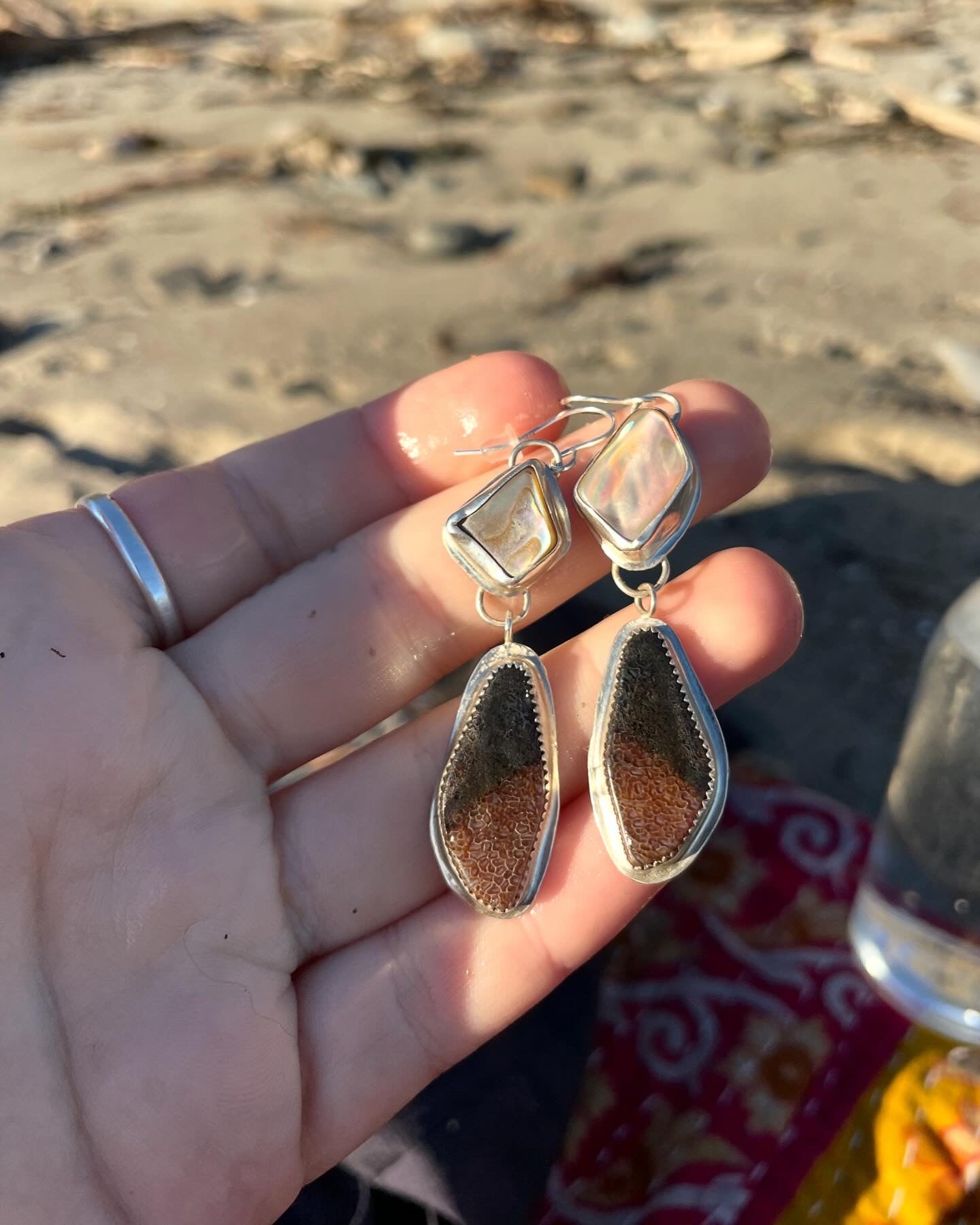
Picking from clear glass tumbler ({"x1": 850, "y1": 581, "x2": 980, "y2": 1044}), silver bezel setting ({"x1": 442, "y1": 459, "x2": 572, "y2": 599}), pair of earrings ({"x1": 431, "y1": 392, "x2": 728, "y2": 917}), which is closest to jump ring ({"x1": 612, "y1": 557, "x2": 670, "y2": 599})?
pair of earrings ({"x1": 431, "y1": 392, "x2": 728, "y2": 917})

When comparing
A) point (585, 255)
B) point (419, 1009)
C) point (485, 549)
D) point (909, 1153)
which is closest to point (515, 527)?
point (485, 549)

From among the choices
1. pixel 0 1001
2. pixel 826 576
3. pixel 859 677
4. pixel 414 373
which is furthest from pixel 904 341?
pixel 0 1001

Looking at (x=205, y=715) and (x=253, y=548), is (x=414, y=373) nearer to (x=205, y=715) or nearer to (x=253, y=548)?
(x=253, y=548)

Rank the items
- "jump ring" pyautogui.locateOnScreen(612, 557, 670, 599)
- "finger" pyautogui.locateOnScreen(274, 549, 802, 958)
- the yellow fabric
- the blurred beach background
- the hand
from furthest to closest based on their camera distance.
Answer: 1. the blurred beach background
2. "jump ring" pyautogui.locateOnScreen(612, 557, 670, 599)
3. "finger" pyautogui.locateOnScreen(274, 549, 802, 958)
4. the yellow fabric
5. the hand

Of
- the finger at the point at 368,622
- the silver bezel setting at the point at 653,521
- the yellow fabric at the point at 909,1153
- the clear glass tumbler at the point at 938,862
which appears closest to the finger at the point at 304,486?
the finger at the point at 368,622

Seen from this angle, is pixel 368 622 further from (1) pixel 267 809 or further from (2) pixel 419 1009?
(2) pixel 419 1009

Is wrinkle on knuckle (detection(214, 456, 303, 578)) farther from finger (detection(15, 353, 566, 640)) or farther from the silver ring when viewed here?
the silver ring
